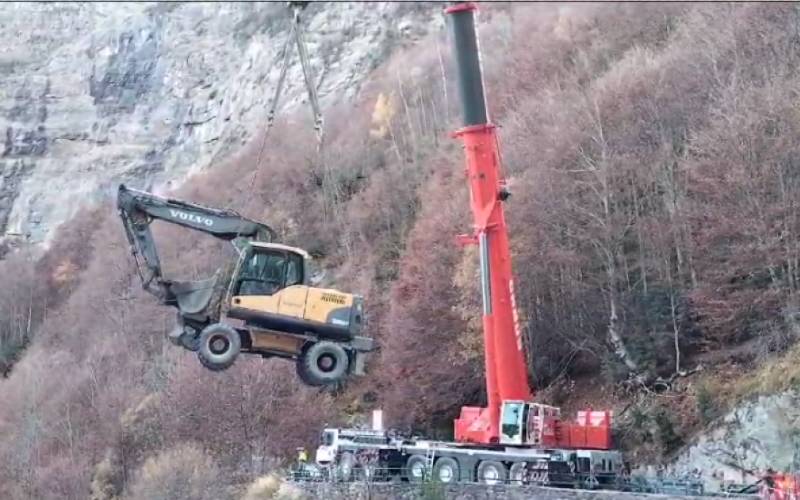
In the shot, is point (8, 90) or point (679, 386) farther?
point (8, 90)

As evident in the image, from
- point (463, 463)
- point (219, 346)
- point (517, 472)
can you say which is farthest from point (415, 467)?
point (219, 346)

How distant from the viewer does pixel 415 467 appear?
19.5 meters

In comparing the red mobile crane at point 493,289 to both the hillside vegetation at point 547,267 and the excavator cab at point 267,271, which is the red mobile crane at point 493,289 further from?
the excavator cab at point 267,271

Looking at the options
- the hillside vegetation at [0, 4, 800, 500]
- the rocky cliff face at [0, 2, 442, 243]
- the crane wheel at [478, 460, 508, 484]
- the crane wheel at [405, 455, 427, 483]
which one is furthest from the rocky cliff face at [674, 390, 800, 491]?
the rocky cliff face at [0, 2, 442, 243]

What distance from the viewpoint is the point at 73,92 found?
79.4 meters

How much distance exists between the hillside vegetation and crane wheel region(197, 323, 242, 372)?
8.41 metres

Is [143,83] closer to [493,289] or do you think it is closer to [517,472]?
[493,289]

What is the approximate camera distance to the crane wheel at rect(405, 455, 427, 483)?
63.4ft

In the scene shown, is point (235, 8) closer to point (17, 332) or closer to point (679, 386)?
point (17, 332)

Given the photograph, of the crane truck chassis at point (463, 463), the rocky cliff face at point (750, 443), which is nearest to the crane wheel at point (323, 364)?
the crane truck chassis at point (463, 463)

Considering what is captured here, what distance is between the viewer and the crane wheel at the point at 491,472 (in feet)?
61.4

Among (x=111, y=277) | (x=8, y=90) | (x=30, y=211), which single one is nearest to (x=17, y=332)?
(x=111, y=277)

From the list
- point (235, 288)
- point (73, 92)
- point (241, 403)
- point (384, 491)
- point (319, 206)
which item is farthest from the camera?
point (73, 92)

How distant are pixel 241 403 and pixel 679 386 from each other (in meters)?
13.6
